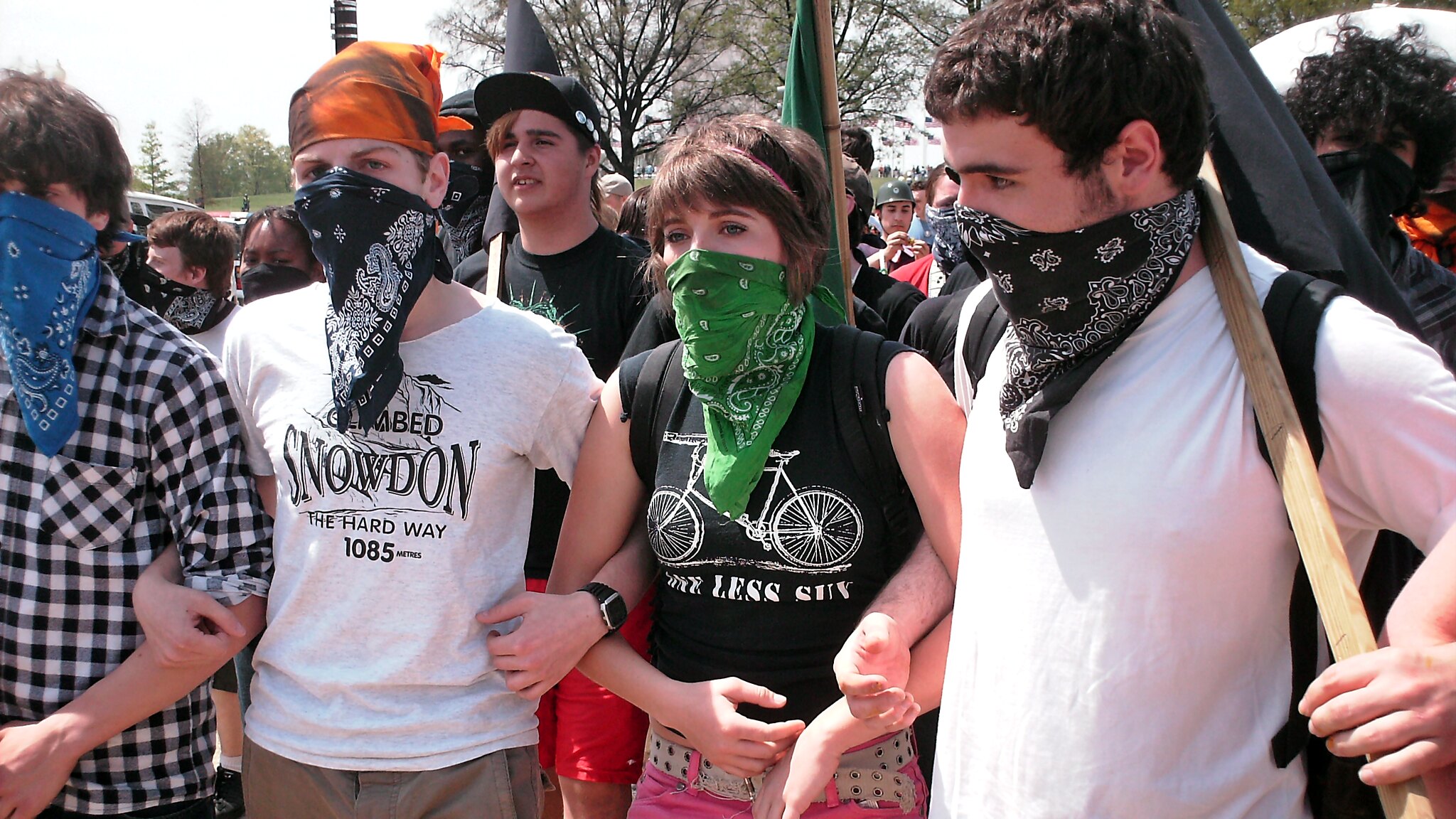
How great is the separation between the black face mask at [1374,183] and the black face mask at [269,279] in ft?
11.3

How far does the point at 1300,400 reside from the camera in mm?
1371

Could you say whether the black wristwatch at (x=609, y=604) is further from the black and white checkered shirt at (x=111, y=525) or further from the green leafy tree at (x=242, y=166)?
the green leafy tree at (x=242, y=166)

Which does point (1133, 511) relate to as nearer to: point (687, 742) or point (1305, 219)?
point (1305, 219)

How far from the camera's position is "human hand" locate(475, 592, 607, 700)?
6.66 feet

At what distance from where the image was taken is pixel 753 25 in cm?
3269

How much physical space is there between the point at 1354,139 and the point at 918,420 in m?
1.24

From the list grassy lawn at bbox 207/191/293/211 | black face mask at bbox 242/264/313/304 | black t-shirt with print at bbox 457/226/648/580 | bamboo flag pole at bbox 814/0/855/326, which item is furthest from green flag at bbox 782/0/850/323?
grassy lawn at bbox 207/191/293/211

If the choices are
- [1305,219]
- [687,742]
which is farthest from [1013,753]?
[1305,219]

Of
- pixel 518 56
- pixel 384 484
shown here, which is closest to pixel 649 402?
pixel 384 484

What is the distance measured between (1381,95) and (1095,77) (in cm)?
120

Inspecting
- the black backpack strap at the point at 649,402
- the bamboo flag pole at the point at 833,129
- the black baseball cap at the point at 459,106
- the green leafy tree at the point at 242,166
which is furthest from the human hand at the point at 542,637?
the green leafy tree at the point at 242,166

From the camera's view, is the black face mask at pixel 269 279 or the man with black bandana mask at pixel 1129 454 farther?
Result: the black face mask at pixel 269 279

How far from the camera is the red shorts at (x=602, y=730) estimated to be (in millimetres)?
2754

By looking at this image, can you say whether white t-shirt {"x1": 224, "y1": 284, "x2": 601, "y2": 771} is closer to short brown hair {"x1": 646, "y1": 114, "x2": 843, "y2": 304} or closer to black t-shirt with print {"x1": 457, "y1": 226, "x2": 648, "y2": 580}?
short brown hair {"x1": 646, "y1": 114, "x2": 843, "y2": 304}
